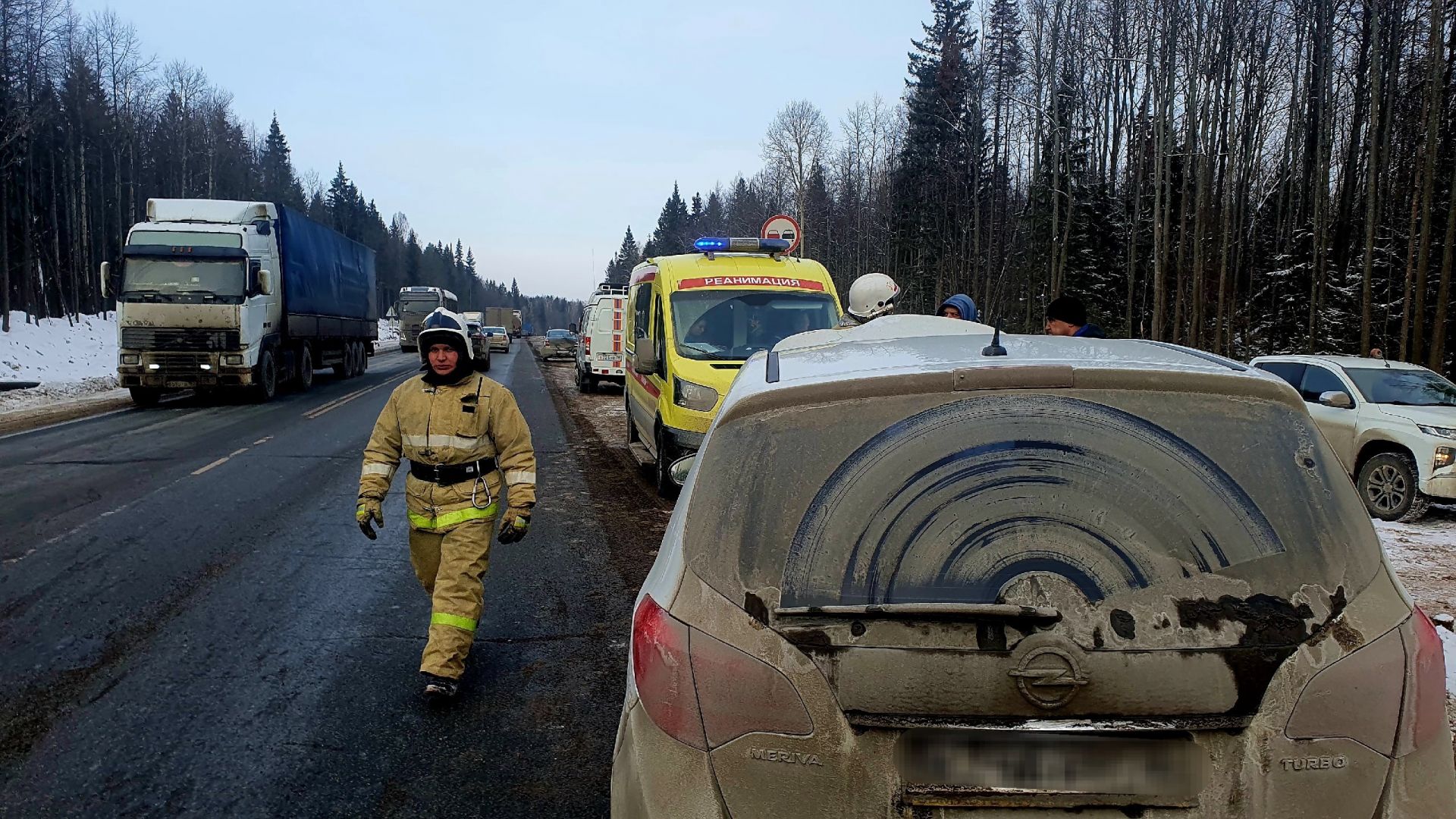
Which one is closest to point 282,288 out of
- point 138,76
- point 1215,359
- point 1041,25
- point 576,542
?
point 576,542

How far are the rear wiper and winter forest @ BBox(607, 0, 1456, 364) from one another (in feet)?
71.3

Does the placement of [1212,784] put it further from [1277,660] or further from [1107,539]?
[1107,539]

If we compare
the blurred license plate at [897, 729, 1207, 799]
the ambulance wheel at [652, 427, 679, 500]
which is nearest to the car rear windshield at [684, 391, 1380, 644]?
the blurred license plate at [897, 729, 1207, 799]

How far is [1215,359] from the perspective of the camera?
2.31 m

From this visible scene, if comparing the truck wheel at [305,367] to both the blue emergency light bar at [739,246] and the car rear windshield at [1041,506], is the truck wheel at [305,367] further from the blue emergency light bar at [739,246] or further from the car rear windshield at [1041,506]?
the car rear windshield at [1041,506]

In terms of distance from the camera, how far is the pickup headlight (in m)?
8.52

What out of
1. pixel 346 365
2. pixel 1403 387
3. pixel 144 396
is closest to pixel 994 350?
pixel 1403 387

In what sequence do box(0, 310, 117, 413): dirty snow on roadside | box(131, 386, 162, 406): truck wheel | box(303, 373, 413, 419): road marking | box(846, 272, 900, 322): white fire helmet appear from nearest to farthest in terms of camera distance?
1. box(846, 272, 900, 322): white fire helmet
2. box(303, 373, 413, 419): road marking
3. box(131, 386, 162, 406): truck wheel
4. box(0, 310, 117, 413): dirty snow on roadside

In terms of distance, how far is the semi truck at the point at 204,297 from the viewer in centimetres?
1798

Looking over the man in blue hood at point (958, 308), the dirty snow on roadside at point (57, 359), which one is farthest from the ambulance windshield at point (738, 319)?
the dirty snow on roadside at point (57, 359)

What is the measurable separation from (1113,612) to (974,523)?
32cm

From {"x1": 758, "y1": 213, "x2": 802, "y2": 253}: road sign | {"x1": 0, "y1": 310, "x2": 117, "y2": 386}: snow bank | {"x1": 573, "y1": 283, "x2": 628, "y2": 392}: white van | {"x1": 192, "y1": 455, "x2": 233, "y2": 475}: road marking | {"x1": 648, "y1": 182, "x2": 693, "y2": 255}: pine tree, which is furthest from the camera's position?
{"x1": 648, "y1": 182, "x2": 693, "y2": 255}: pine tree

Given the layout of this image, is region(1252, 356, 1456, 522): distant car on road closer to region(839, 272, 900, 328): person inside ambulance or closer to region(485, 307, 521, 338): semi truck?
region(839, 272, 900, 328): person inside ambulance

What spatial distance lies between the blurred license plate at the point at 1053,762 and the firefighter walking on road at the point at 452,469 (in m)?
2.78
